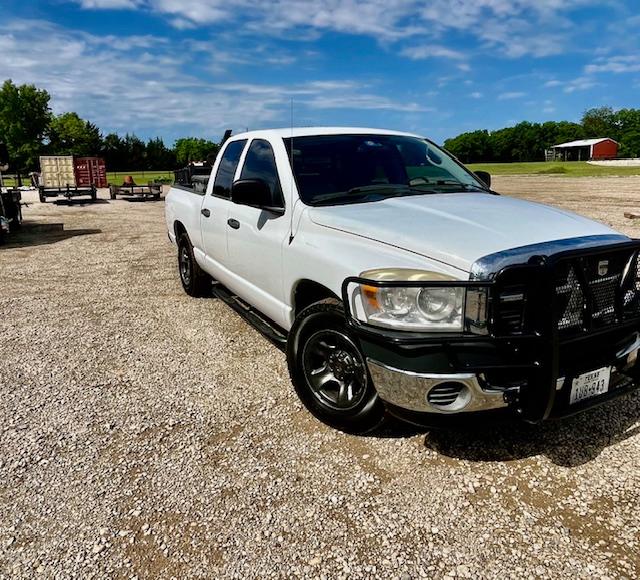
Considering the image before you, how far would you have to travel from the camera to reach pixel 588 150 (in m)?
93.9

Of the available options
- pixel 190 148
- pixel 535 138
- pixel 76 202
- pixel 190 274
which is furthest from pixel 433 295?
pixel 535 138

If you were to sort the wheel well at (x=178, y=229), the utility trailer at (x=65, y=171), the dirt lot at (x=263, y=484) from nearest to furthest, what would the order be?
the dirt lot at (x=263, y=484), the wheel well at (x=178, y=229), the utility trailer at (x=65, y=171)

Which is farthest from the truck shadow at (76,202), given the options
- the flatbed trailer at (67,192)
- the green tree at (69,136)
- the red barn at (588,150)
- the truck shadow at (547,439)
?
the red barn at (588,150)

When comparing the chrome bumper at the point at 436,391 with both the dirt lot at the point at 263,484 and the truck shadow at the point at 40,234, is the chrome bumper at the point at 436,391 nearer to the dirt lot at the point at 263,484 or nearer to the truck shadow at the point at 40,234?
the dirt lot at the point at 263,484

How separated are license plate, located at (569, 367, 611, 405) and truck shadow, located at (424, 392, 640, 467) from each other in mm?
498

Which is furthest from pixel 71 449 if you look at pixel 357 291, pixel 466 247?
pixel 466 247

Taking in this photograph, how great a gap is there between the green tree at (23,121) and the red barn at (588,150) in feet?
278

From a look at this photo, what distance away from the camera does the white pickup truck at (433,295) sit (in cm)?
250

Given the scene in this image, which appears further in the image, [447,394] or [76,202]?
[76,202]

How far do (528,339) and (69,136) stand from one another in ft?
248

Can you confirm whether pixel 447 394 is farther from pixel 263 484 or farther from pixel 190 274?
pixel 190 274

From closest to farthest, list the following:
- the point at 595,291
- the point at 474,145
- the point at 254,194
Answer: the point at 595,291, the point at 254,194, the point at 474,145

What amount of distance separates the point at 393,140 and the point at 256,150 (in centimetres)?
117

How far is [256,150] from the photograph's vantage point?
4.50 meters
